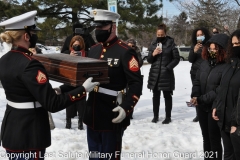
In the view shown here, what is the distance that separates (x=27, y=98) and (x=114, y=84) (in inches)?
35.1

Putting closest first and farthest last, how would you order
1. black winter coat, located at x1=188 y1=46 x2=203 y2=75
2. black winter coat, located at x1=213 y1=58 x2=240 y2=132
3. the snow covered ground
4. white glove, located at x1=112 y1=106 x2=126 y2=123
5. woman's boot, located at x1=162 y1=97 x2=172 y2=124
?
white glove, located at x1=112 y1=106 x2=126 y2=123
black winter coat, located at x1=213 y1=58 x2=240 y2=132
the snow covered ground
black winter coat, located at x1=188 y1=46 x2=203 y2=75
woman's boot, located at x1=162 y1=97 x2=172 y2=124

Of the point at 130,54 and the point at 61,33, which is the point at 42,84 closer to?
the point at 130,54

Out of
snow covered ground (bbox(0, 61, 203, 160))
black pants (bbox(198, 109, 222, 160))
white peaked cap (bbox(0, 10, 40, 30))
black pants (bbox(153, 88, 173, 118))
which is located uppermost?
white peaked cap (bbox(0, 10, 40, 30))

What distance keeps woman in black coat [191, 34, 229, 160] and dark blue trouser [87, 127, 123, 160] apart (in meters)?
1.31

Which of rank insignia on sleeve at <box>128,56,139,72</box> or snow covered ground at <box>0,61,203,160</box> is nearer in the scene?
rank insignia on sleeve at <box>128,56,139,72</box>

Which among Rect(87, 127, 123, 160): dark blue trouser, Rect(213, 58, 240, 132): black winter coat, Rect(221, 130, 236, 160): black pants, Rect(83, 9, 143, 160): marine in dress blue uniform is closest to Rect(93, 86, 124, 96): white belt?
Rect(83, 9, 143, 160): marine in dress blue uniform

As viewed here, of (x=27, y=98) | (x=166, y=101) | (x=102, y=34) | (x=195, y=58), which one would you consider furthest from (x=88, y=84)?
(x=166, y=101)

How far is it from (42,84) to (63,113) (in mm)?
5362

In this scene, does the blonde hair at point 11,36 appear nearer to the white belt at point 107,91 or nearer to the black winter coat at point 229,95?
the white belt at point 107,91

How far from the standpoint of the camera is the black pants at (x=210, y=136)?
12.9ft

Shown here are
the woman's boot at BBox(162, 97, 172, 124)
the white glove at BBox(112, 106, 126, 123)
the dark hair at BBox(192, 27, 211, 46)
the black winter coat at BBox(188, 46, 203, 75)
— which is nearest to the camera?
the white glove at BBox(112, 106, 126, 123)

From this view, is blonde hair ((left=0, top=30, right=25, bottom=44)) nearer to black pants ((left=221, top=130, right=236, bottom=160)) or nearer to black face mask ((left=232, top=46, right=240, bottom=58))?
black face mask ((left=232, top=46, right=240, bottom=58))

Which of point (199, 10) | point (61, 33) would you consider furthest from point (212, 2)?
point (61, 33)

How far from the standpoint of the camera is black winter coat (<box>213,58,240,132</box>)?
10.8 feet
